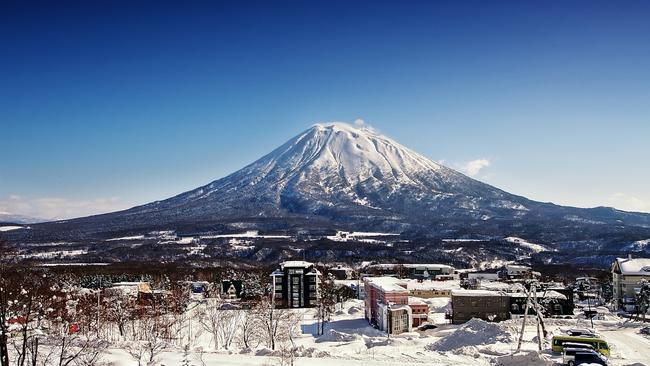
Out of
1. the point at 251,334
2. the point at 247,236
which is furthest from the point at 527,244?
A: the point at 251,334

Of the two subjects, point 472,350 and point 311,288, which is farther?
point 311,288

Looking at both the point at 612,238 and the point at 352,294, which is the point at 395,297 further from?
the point at 612,238

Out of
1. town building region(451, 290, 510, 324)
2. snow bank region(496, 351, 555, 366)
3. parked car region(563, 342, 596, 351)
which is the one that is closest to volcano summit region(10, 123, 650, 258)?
town building region(451, 290, 510, 324)

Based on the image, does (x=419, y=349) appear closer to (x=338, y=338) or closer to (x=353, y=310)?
(x=338, y=338)

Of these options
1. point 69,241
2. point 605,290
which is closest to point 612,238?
point 605,290

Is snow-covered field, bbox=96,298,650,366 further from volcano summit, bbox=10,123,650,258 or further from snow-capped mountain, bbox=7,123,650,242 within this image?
snow-capped mountain, bbox=7,123,650,242

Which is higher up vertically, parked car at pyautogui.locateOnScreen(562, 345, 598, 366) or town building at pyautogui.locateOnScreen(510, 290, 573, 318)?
parked car at pyautogui.locateOnScreen(562, 345, 598, 366)

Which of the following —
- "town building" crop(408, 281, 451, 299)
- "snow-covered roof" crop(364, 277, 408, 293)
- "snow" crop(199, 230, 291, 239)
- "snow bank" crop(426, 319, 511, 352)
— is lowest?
"town building" crop(408, 281, 451, 299)
